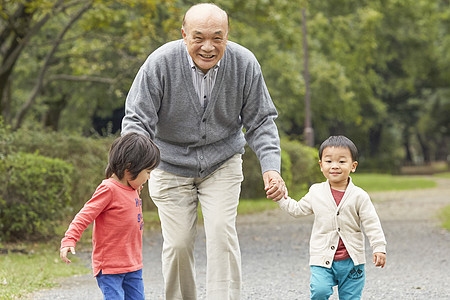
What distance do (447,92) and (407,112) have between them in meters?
7.47

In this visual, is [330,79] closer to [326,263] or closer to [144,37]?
[144,37]

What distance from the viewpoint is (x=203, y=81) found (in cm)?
434

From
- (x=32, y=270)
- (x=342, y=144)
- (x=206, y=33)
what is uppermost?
(x=206, y=33)

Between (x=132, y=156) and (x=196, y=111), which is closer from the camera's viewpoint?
(x=132, y=156)

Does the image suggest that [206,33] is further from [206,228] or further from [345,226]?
[345,226]

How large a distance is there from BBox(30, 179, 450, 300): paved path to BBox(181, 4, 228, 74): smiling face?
8.38 ft

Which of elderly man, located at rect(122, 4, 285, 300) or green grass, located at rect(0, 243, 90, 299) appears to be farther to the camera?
green grass, located at rect(0, 243, 90, 299)

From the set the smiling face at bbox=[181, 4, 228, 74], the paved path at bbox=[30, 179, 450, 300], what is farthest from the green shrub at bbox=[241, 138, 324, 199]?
the smiling face at bbox=[181, 4, 228, 74]

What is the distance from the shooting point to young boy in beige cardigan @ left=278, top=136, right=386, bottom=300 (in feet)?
13.8

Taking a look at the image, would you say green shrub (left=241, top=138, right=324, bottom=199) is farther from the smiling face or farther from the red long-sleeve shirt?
the red long-sleeve shirt

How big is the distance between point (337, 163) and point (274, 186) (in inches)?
15.7

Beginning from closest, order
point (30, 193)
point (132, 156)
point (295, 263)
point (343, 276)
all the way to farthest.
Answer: point (132, 156)
point (343, 276)
point (295, 263)
point (30, 193)

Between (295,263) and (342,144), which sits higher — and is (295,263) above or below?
below

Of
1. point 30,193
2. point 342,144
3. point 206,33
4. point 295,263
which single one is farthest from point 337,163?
point 30,193
